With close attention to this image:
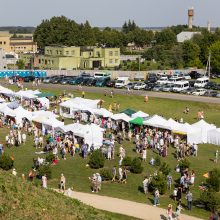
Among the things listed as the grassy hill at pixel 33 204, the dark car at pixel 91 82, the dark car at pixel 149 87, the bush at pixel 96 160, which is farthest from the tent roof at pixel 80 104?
the grassy hill at pixel 33 204

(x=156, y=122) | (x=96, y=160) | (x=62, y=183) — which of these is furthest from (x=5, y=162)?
(x=156, y=122)

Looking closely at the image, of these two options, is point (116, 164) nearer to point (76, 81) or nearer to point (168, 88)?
point (168, 88)

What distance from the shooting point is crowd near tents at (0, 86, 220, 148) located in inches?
1339

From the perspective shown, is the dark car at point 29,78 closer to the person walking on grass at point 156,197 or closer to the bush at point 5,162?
the bush at point 5,162

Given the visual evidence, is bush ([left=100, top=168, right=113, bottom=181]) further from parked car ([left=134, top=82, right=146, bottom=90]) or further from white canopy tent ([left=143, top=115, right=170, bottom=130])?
parked car ([left=134, top=82, right=146, bottom=90])

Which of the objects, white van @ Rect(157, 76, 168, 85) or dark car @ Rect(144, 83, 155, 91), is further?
white van @ Rect(157, 76, 168, 85)

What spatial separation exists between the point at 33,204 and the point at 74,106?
25.5 meters

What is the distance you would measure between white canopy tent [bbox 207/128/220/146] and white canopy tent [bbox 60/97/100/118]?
11.0 m

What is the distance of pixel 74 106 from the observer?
4350 cm

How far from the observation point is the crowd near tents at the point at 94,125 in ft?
112

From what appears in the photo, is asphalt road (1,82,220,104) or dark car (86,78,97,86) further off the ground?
dark car (86,78,97,86)

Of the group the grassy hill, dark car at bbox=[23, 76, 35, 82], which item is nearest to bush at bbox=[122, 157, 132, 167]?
the grassy hill

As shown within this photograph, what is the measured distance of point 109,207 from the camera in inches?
920

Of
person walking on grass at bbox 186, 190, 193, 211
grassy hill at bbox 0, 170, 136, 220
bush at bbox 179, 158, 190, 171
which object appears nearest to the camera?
grassy hill at bbox 0, 170, 136, 220
